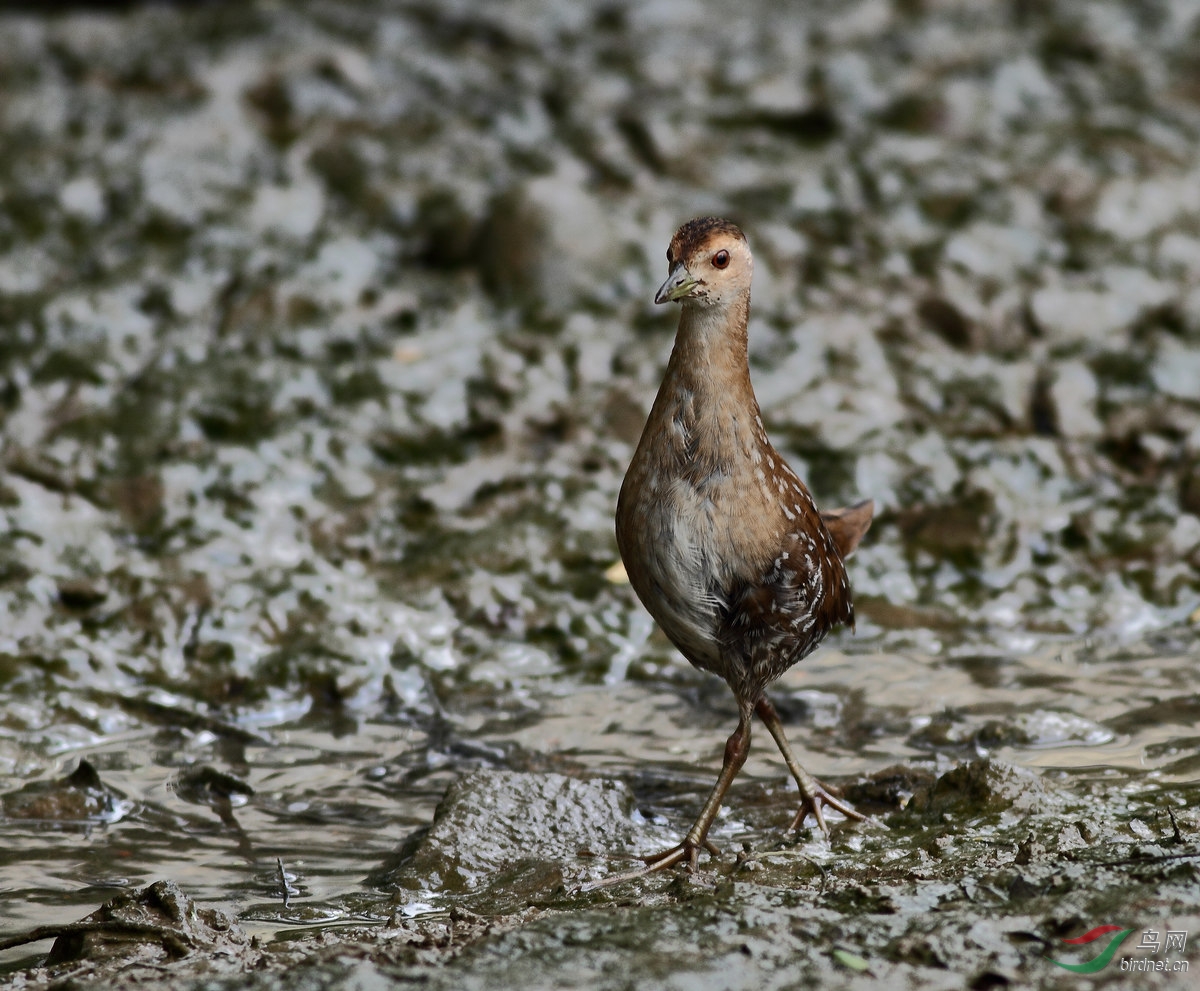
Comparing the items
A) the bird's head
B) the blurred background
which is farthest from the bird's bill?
the blurred background

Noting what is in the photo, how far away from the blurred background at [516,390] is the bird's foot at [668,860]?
48cm

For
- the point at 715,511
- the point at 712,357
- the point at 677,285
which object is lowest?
the point at 715,511

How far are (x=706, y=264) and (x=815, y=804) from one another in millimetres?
1615

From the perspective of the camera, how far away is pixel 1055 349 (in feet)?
21.6

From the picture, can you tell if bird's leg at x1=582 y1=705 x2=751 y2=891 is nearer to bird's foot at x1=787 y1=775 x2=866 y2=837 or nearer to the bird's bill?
bird's foot at x1=787 y1=775 x2=866 y2=837

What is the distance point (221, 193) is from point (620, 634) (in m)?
3.68

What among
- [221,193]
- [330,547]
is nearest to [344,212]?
[221,193]

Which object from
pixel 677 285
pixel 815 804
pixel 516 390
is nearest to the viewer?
pixel 677 285

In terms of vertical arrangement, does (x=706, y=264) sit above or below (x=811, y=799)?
above

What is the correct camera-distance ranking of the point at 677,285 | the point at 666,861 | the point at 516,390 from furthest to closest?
the point at 516,390 < the point at 666,861 < the point at 677,285

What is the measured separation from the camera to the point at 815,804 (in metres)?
4.02

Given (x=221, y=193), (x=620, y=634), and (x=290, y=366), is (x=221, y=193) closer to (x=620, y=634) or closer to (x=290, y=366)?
(x=290, y=366)

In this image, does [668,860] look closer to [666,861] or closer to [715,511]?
[666,861]

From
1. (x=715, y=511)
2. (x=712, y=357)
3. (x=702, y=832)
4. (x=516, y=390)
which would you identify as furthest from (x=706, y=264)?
(x=516, y=390)
